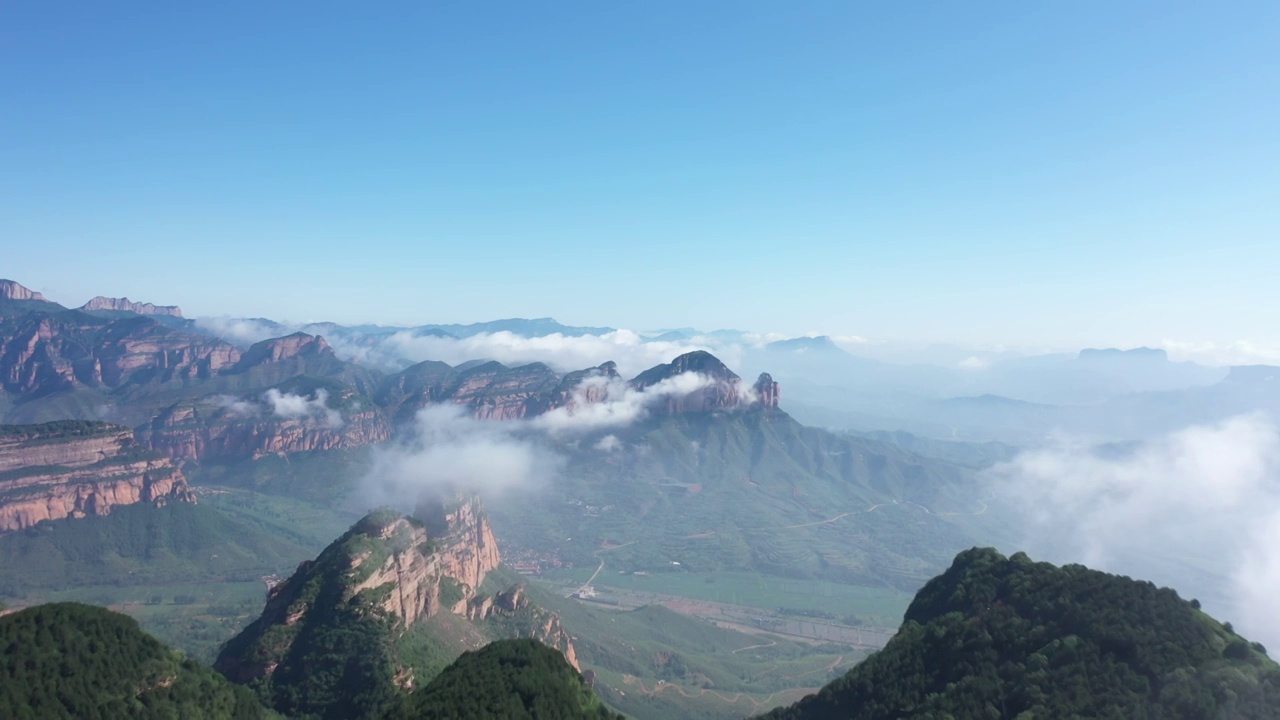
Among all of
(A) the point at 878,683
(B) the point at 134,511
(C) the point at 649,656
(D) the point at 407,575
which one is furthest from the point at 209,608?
(A) the point at 878,683

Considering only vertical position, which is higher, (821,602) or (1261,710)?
(1261,710)

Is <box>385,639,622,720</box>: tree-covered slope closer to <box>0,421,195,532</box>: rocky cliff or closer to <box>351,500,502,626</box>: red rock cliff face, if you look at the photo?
<box>351,500,502,626</box>: red rock cliff face

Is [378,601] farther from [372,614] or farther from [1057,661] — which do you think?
[1057,661]

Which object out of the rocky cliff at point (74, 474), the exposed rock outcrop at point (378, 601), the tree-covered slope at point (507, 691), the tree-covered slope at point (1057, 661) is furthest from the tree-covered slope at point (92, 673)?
the rocky cliff at point (74, 474)

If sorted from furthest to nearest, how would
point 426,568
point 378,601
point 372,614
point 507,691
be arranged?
point 426,568 → point 378,601 → point 372,614 → point 507,691

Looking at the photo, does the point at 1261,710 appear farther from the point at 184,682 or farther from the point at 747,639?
the point at 747,639

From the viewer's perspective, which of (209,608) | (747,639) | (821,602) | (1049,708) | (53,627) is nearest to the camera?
(1049,708)

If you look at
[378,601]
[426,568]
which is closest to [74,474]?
[426,568]

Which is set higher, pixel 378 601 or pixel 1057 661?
pixel 1057 661
